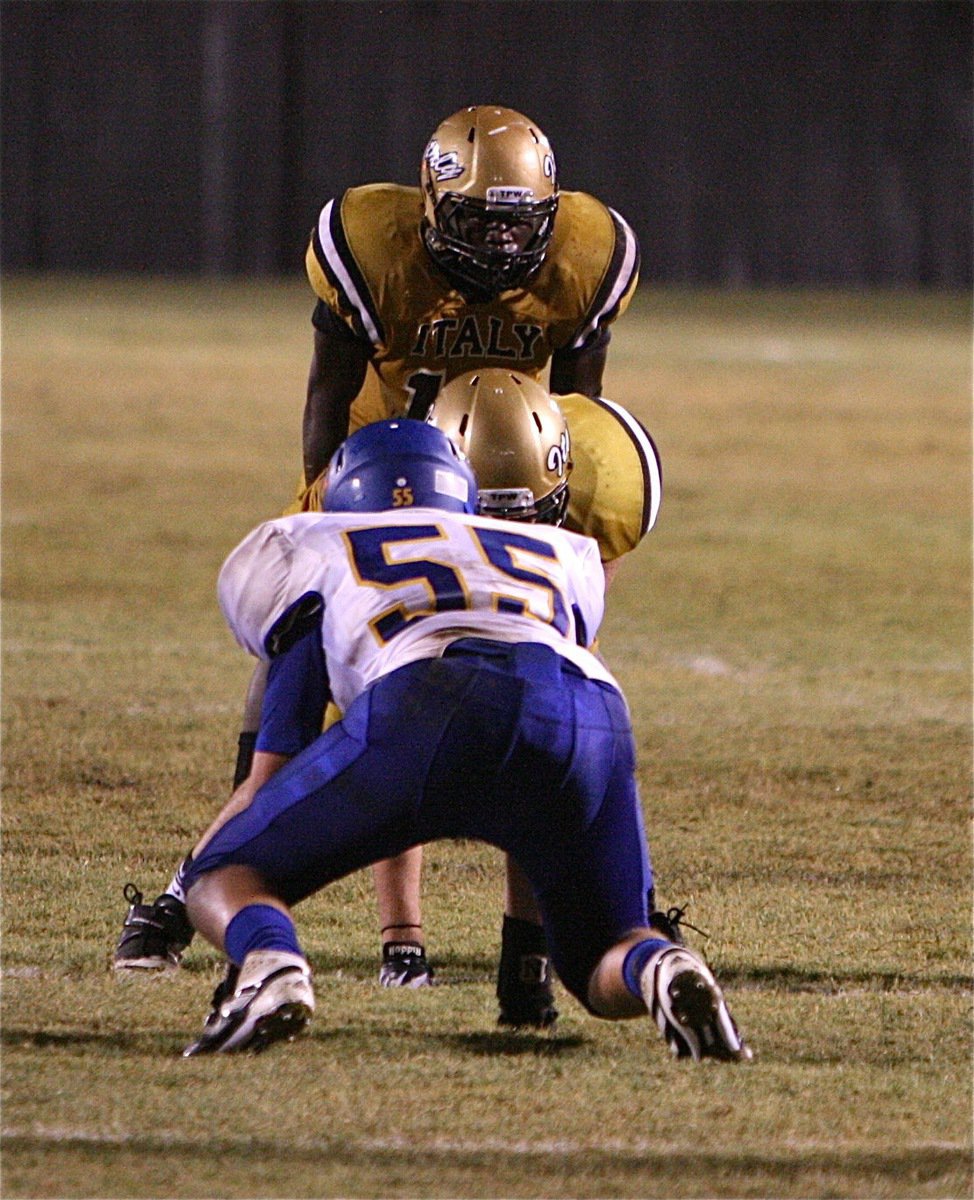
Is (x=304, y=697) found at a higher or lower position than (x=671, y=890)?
higher

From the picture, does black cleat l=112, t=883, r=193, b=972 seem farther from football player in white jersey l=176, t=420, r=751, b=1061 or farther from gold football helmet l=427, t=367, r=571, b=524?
gold football helmet l=427, t=367, r=571, b=524

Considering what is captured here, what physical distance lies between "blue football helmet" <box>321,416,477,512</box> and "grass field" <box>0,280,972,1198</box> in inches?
30.9

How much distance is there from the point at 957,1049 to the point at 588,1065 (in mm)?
562

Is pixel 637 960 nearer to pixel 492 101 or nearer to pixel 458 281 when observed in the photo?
pixel 458 281

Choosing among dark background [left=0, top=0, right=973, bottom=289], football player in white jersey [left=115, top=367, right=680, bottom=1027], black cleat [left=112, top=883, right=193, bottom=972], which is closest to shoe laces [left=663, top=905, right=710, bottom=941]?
football player in white jersey [left=115, top=367, right=680, bottom=1027]

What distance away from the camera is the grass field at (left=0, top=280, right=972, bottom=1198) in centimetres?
259

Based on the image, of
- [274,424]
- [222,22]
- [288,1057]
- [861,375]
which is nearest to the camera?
[288,1057]

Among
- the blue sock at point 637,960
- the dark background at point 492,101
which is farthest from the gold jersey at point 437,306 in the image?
the dark background at point 492,101

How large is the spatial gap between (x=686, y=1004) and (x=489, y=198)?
1.61 meters

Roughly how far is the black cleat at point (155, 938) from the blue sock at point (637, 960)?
93 cm

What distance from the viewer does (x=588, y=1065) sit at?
2.94 metres

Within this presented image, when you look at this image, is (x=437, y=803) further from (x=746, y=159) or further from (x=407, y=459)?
(x=746, y=159)

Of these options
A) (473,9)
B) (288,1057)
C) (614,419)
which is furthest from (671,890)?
(473,9)

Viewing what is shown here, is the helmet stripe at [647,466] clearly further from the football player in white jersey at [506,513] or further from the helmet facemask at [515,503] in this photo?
the helmet facemask at [515,503]
